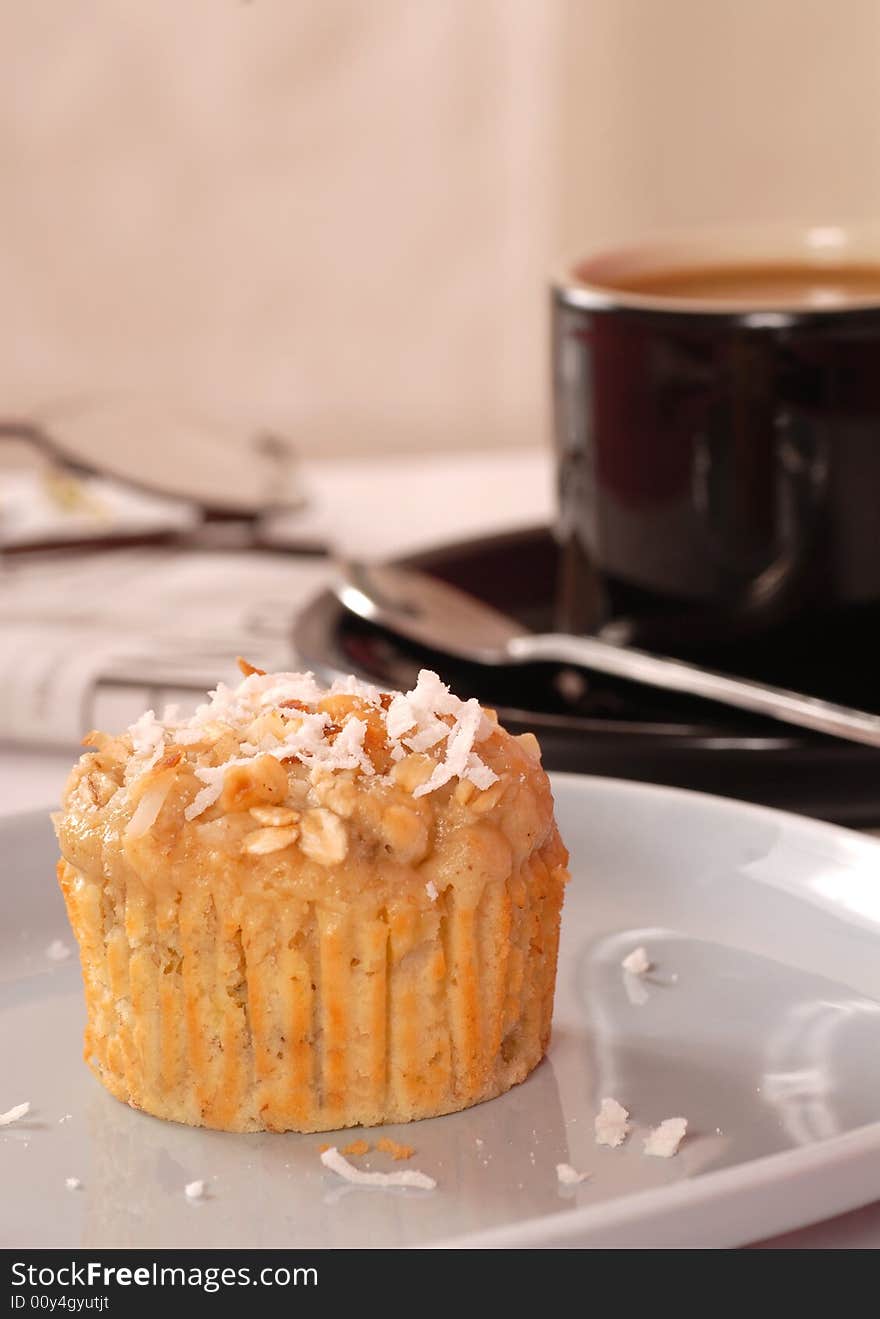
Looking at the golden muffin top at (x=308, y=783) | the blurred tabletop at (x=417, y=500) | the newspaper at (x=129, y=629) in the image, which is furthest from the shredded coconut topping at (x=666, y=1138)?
the blurred tabletop at (x=417, y=500)

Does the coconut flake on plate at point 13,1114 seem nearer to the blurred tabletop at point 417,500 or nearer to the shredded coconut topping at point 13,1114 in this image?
the shredded coconut topping at point 13,1114

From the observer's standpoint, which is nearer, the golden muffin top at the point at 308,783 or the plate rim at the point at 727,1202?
the plate rim at the point at 727,1202

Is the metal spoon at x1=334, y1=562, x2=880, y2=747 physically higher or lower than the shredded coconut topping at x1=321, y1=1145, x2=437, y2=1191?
lower

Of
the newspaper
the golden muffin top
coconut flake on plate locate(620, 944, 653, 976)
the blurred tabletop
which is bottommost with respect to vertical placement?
the blurred tabletop

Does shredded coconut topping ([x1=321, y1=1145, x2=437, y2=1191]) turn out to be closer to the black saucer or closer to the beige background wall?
the black saucer

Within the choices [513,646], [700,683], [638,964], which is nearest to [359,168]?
[513,646]

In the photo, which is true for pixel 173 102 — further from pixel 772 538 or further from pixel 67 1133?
pixel 67 1133

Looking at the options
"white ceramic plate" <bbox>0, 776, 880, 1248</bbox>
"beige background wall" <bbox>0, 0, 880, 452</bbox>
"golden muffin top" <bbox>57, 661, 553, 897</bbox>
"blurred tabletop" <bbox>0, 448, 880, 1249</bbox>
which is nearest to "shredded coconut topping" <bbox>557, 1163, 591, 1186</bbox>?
"white ceramic plate" <bbox>0, 776, 880, 1248</bbox>

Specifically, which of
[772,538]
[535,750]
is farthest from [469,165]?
[535,750]
